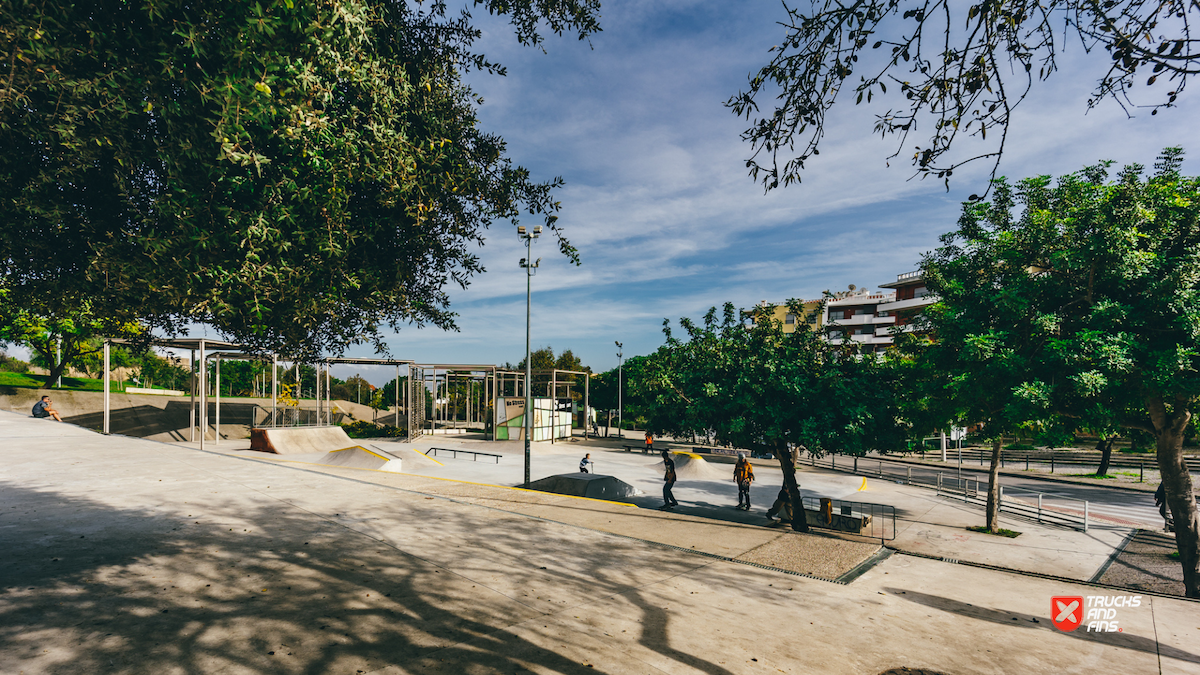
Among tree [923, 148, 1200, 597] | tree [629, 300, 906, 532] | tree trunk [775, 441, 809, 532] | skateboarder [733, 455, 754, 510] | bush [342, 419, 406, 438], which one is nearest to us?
tree [923, 148, 1200, 597]

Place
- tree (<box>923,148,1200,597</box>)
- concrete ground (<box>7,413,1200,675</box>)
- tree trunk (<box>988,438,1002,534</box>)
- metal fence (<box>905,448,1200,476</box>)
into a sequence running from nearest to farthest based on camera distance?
concrete ground (<box>7,413,1200,675</box>) → tree (<box>923,148,1200,597</box>) → tree trunk (<box>988,438,1002,534</box>) → metal fence (<box>905,448,1200,476</box>)

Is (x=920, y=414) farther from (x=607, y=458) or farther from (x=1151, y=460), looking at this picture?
(x=1151, y=460)

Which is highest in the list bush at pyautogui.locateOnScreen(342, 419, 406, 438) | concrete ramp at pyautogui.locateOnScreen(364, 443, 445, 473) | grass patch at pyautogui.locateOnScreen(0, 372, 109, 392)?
grass patch at pyautogui.locateOnScreen(0, 372, 109, 392)

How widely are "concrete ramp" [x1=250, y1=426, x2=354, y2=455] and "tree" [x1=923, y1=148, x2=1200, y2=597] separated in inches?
1145

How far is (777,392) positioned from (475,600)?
31.1 ft

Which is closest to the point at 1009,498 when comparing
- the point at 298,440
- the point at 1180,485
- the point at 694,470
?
the point at 694,470

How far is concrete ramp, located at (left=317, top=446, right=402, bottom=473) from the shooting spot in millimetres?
22400

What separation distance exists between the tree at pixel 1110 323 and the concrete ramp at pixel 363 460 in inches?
811

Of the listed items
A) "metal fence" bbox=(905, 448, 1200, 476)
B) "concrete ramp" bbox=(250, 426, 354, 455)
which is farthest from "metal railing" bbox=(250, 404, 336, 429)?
"metal fence" bbox=(905, 448, 1200, 476)

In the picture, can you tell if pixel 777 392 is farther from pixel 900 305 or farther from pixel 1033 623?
pixel 900 305

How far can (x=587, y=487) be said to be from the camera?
54.8 ft

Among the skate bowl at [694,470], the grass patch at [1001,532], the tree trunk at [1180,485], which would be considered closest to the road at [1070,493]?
the grass patch at [1001,532]

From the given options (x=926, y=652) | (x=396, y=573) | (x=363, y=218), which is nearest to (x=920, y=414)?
(x=926, y=652)

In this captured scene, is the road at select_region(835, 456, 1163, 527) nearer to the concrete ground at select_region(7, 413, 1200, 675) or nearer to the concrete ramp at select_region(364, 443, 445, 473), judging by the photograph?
the concrete ground at select_region(7, 413, 1200, 675)
